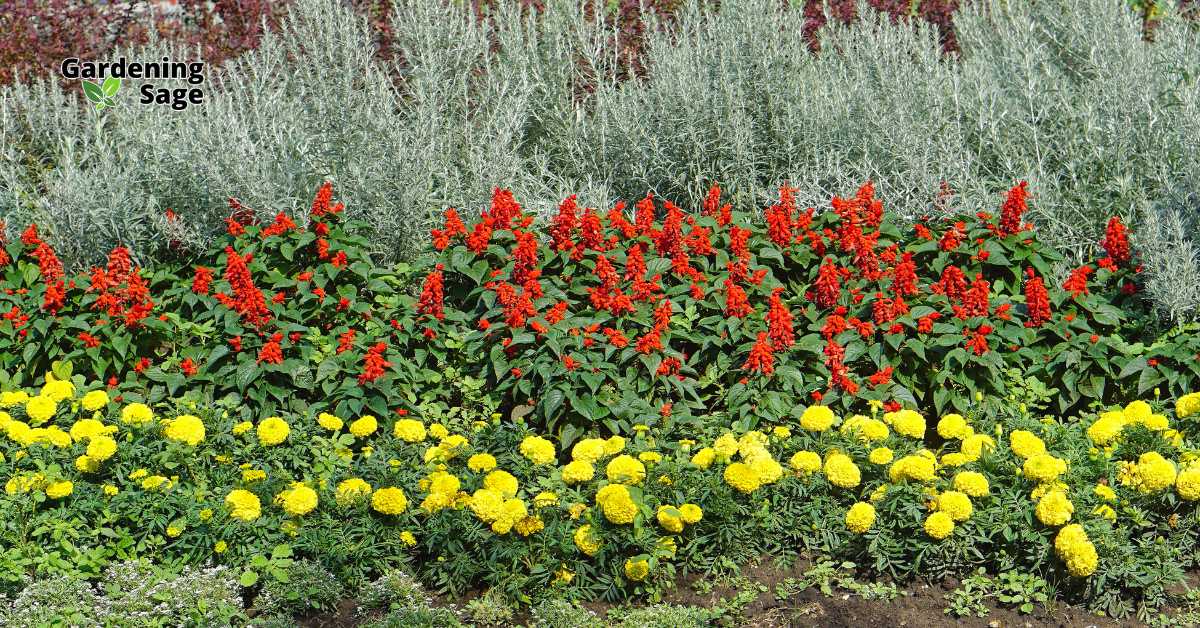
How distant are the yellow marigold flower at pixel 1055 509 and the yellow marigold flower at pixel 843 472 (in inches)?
22.7

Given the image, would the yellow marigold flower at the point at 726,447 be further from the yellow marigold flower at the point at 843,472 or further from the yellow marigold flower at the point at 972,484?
the yellow marigold flower at the point at 972,484

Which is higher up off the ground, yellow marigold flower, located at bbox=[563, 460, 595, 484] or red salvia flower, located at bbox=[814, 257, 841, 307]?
red salvia flower, located at bbox=[814, 257, 841, 307]

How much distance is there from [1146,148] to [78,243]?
5139 mm

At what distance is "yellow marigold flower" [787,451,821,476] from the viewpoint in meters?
4.06

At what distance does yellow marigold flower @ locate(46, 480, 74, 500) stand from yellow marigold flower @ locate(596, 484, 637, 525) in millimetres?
1776

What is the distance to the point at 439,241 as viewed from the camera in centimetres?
526

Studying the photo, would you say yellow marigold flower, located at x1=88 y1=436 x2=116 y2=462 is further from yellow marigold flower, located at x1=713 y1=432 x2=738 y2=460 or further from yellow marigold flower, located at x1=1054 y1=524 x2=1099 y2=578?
yellow marigold flower, located at x1=1054 y1=524 x2=1099 y2=578

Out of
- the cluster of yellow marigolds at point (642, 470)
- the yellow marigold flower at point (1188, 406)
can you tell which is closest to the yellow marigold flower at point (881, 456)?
the cluster of yellow marigolds at point (642, 470)

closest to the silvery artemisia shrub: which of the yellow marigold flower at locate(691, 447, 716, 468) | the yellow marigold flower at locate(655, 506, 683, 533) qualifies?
the yellow marigold flower at locate(691, 447, 716, 468)

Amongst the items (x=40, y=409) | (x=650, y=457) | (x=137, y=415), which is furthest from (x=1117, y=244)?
(x=40, y=409)

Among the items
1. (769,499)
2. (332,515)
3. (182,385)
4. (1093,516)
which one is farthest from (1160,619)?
(182,385)

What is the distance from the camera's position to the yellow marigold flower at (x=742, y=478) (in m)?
3.92

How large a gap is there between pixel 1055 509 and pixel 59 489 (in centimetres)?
321

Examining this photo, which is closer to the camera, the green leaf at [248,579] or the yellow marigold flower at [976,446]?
the green leaf at [248,579]
